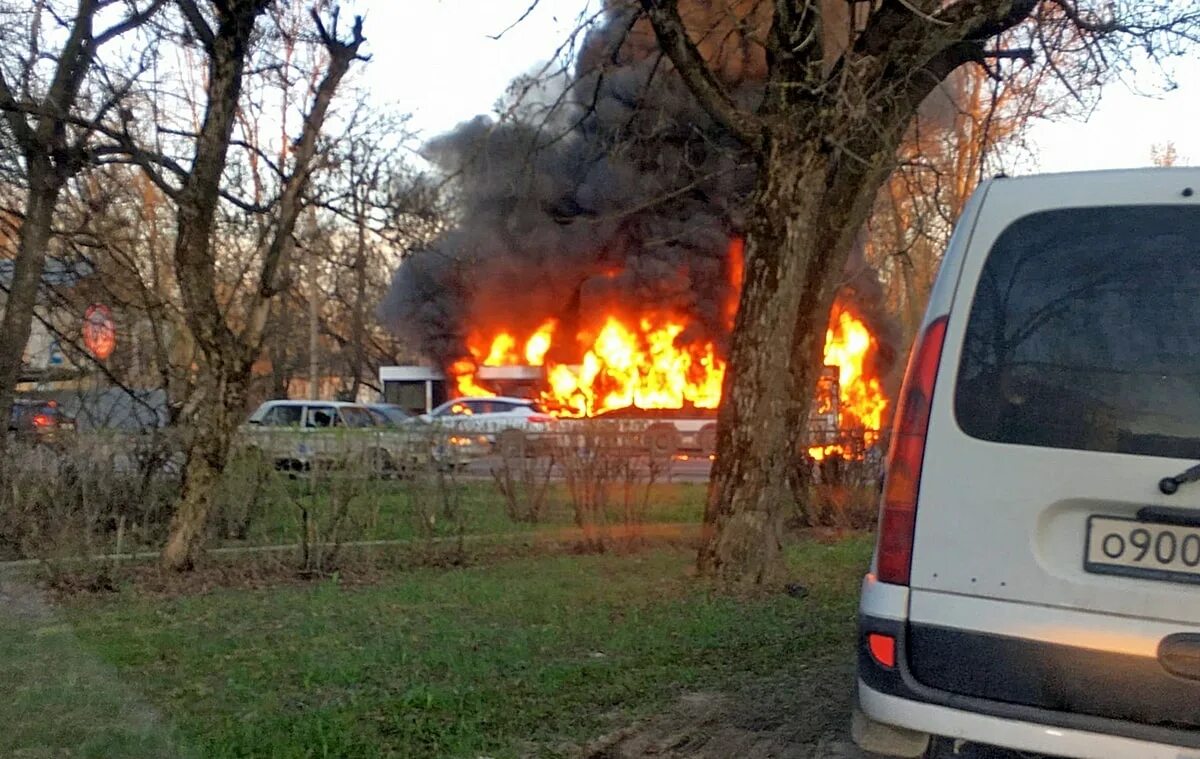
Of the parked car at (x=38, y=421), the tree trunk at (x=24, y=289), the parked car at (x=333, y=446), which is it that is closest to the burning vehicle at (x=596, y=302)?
the parked car at (x=333, y=446)

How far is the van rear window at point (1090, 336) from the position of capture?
3150mm

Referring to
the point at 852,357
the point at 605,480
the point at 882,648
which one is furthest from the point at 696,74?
the point at 852,357

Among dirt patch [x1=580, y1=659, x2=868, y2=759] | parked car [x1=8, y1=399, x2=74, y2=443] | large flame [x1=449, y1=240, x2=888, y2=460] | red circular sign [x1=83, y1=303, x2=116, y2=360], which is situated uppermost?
large flame [x1=449, y1=240, x2=888, y2=460]

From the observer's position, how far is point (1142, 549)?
313 cm

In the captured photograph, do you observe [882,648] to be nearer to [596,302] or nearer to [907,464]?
[907,464]

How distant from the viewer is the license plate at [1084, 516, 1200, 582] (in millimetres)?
3080

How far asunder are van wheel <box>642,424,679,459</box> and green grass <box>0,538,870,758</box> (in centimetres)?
231

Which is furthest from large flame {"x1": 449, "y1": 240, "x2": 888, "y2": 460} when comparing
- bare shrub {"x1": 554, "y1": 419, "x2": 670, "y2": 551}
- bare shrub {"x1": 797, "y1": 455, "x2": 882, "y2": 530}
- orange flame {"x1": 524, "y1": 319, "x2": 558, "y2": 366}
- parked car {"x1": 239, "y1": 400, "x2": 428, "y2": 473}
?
parked car {"x1": 239, "y1": 400, "x2": 428, "y2": 473}

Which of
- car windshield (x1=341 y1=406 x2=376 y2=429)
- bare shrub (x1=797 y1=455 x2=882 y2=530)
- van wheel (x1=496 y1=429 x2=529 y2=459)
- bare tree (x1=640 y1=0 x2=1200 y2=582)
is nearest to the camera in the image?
bare tree (x1=640 y1=0 x2=1200 y2=582)

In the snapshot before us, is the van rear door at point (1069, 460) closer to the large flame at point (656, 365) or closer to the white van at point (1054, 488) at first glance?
the white van at point (1054, 488)

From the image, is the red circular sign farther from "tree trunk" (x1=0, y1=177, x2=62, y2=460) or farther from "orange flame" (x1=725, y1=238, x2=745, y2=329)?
"orange flame" (x1=725, y1=238, x2=745, y2=329)

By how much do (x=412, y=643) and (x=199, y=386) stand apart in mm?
4982

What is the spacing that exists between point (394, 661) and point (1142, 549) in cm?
420

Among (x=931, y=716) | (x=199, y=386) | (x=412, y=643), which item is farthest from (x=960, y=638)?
(x=199, y=386)
